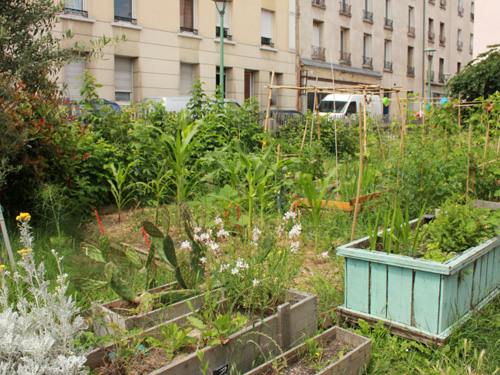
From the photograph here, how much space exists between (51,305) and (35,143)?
124 inches

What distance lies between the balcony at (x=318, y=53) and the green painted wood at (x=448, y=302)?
23.7m

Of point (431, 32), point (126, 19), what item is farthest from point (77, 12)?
point (431, 32)

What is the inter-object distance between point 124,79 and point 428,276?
54.3ft

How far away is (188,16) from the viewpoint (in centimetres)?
1948

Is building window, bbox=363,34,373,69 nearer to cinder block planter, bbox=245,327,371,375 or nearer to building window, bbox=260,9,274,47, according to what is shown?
building window, bbox=260,9,274,47

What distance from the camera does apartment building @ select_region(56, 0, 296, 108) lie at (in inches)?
645

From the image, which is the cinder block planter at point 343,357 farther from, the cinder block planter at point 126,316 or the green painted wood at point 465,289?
Result: the green painted wood at point 465,289

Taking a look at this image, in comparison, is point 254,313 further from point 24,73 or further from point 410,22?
point 410,22

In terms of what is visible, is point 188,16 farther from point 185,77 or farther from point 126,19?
point 126,19

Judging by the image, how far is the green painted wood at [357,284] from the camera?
10.3 feet

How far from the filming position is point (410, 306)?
9.68ft

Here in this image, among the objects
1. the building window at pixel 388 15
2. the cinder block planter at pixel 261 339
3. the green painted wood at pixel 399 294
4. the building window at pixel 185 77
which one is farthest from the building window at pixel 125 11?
the building window at pixel 388 15

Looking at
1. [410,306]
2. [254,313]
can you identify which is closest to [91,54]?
[254,313]

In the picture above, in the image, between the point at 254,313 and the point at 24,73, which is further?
the point at 24,73
